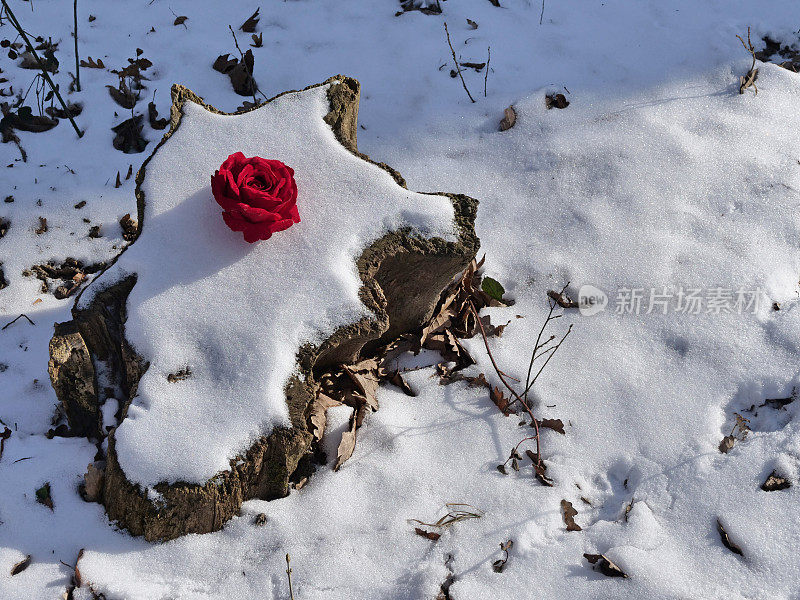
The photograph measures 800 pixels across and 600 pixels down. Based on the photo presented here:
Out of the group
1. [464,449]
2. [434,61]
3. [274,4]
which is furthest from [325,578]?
[274,4]

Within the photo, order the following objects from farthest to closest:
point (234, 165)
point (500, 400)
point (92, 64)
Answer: point (92, 64)
point (500, 400)
point (234, 165)

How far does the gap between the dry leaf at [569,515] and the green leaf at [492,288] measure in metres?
0.96

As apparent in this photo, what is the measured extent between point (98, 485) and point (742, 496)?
242cm

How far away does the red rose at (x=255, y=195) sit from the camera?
2406 mm

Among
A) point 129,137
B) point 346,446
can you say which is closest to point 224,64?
point 129,137

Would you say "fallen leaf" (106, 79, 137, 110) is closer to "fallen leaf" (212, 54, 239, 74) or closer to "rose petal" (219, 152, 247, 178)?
"fallen leaf" (212, 54, 239, 74)

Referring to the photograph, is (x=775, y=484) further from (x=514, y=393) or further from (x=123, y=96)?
(x=123, y=96)

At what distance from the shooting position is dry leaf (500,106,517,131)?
395 centimetres

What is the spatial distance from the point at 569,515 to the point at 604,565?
0.21 m

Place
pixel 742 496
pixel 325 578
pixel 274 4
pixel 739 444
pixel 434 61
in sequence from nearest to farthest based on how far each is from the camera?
pixel 325 578 → pixel 742 496 → pixel 739 444 → pixel 434 61 → pixel 274 4

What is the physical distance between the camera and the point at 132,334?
2396 mm

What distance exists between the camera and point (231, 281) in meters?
2.47

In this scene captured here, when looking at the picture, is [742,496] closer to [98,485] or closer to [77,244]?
[98,485]

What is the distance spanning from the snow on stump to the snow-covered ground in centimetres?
25
